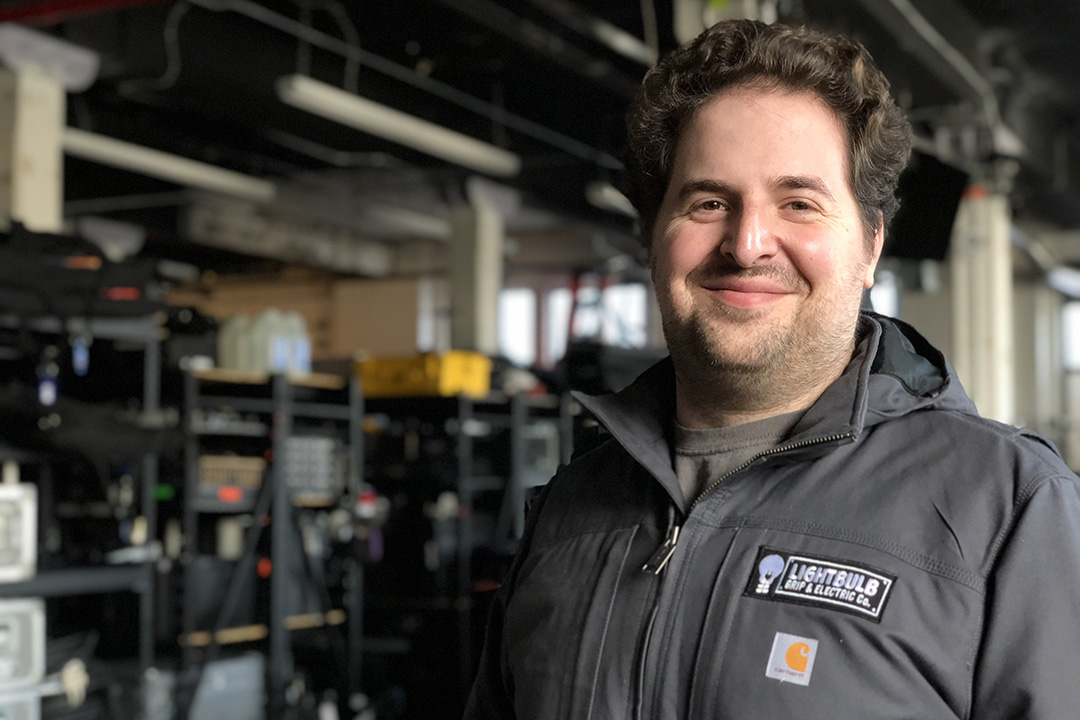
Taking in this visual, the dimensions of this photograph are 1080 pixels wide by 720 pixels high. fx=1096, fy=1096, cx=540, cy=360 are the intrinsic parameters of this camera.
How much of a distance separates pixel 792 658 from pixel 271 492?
15.2ft

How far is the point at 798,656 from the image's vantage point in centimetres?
106

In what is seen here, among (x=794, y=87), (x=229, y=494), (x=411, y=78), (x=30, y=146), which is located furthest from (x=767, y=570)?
(x=411, y=78)

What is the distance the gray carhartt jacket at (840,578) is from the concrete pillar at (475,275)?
29.2ft

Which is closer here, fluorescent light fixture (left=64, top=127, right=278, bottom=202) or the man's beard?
the man's beard

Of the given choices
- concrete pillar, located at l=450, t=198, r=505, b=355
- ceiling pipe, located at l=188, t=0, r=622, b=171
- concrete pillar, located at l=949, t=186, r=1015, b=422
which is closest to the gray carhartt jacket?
ceiling pipe, located at l=188, t=0, r=622, b=171

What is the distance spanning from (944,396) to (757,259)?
9.7 inches

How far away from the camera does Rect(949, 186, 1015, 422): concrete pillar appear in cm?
822

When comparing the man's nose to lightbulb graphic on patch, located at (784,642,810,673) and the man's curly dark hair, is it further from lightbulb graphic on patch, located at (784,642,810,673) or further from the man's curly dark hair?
lightbulb graphic on patch, located at (784,642,810,673)

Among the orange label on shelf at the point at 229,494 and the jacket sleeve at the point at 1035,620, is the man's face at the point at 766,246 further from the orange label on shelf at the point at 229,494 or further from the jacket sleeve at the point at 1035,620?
the orange label on shelf at the point at 229,494

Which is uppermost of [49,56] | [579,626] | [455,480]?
[49,56]

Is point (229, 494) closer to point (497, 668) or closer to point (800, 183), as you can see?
point (497, 668)

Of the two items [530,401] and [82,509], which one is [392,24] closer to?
[530,401]

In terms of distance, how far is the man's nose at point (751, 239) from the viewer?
45.7 inches

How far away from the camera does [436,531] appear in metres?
6.45
